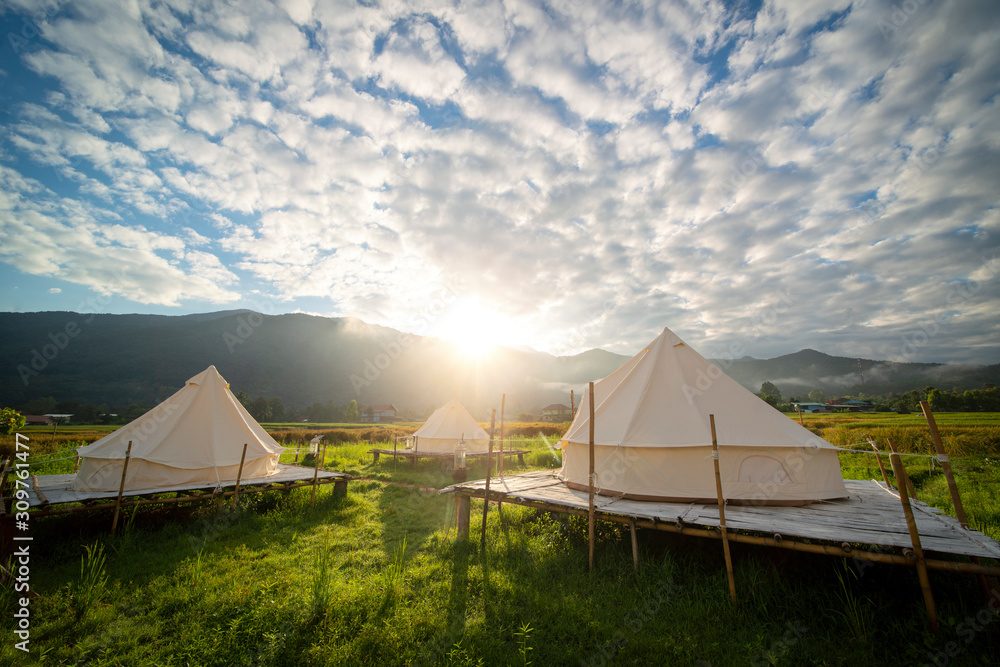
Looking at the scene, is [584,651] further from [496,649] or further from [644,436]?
[644,436]

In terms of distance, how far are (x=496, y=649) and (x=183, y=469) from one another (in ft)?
29.2

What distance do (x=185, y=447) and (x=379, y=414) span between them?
250 ft

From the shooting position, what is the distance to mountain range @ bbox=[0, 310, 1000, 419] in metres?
75.4

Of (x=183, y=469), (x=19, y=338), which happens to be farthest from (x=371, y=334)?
(x=183, y=469)

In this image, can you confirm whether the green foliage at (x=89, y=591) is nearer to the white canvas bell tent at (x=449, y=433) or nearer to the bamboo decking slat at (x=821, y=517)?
the bamboo decking slat at (x=821, y=517)

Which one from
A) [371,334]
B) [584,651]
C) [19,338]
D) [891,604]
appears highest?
[371,334]

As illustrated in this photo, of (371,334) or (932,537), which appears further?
(371,334)

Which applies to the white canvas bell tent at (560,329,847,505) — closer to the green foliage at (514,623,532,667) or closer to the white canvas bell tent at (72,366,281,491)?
the green foliage at (514,623,532,667)

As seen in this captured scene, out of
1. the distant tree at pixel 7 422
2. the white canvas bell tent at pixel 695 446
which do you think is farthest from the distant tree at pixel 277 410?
the white canvas bell tent at pixel 695 446

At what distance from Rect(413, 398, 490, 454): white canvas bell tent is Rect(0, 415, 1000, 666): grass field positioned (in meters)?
12.1

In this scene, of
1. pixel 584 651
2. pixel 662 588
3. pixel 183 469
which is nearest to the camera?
pixel 584 651

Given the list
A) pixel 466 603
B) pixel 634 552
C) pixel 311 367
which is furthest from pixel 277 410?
pixel 634 552

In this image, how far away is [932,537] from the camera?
15.6 ft

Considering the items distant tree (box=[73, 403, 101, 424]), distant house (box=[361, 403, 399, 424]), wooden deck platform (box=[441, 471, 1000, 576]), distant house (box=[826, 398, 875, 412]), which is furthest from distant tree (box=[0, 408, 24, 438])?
distant house (box=[826, 398, 875, 412])
